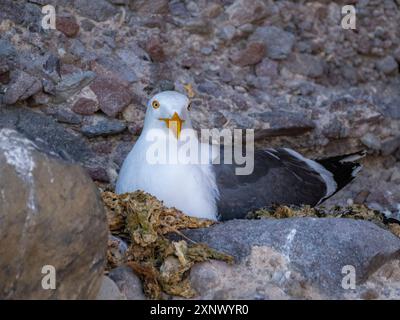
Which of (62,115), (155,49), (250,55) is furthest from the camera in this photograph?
(250,55)

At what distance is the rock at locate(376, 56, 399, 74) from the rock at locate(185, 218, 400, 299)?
2.47 meters

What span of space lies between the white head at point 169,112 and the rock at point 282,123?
989 millimetres

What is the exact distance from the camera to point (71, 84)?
15.9ft

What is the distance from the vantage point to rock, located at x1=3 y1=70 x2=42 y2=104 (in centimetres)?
464

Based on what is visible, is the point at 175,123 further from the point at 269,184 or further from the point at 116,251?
the point at 116,251

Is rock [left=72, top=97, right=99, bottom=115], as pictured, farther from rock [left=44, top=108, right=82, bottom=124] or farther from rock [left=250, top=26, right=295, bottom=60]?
rock [left=250, top=26, right=295, bottom=60]

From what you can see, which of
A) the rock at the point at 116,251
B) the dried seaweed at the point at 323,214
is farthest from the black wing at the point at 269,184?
the rock at the point at 116,251

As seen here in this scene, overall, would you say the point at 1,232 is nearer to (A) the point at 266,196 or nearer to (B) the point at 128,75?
(A) the point at 266,196

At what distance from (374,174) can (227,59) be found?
53.9 inches

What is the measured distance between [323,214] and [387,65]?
209cm

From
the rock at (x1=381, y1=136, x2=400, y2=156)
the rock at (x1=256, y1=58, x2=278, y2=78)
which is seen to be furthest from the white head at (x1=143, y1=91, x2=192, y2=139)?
the rock at (x1=381, y1=136, x2=400, y2=156)

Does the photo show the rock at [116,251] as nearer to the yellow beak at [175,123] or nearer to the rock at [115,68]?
the yellow beak at [175,123]

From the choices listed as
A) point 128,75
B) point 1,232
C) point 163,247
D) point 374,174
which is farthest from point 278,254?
point 374,174

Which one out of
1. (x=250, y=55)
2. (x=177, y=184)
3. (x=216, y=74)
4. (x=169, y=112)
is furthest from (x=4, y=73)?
(x=250, y=55)
